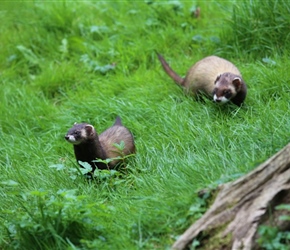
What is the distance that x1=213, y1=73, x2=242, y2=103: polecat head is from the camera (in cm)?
568

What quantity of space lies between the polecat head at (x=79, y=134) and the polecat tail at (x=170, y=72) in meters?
1.56

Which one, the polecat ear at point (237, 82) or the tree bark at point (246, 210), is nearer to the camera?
the tree bark at point (246, 210)

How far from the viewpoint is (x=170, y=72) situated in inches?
252

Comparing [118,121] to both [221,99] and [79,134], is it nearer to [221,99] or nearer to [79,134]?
[79,134]

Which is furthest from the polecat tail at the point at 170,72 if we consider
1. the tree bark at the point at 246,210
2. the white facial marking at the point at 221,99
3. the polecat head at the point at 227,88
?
the tree bark at the point at 246,210

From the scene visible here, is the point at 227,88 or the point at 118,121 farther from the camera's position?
the point at 227,88

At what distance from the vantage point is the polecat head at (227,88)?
5.68 meters

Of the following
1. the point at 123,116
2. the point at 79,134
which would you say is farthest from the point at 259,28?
the point at 79,134

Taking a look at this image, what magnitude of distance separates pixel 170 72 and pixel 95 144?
5.36 ft

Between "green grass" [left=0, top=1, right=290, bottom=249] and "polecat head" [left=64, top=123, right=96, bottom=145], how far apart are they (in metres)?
0.17

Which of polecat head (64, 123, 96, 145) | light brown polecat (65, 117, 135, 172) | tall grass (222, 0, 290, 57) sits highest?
tall grass (222, 0, 290, 57)

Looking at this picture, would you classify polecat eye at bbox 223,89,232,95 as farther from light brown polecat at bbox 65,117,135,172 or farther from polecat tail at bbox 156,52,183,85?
light brown polecat at bbox 65,117,135,172

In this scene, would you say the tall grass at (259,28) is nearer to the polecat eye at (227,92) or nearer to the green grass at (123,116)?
the green grass at (123,116)

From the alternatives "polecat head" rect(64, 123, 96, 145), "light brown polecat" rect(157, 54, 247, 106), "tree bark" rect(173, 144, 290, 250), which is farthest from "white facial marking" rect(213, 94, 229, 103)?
"tree bark" rect(173, 144, 290, 250)
